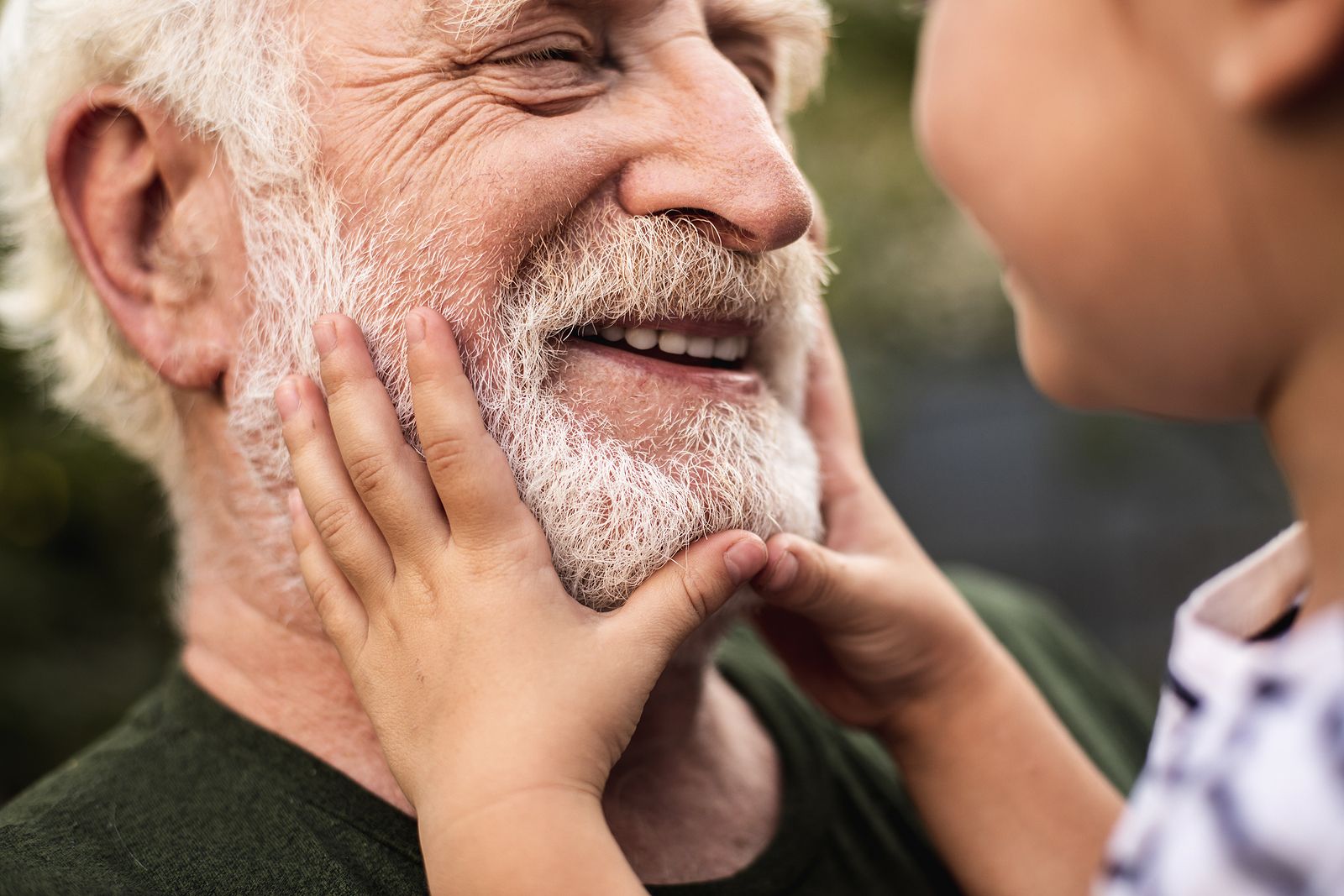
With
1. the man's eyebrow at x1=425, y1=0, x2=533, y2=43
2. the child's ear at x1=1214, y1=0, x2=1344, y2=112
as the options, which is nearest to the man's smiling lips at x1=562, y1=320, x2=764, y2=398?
the man's eyebrow at x1=425, y1=0, x2=533, y2=43

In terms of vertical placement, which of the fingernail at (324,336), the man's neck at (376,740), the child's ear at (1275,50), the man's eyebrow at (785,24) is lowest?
the man's neck at (376,740)

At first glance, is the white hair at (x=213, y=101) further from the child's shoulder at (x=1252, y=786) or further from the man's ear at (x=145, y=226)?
the child's shoulder at (x=1252, y=786)

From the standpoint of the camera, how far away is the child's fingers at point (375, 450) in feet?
5.00

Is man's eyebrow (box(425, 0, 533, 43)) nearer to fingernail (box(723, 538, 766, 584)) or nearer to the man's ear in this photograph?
the man's ear

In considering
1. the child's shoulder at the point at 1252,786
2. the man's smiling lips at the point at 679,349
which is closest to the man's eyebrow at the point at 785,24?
the man's smiling lips at the point at 679,349

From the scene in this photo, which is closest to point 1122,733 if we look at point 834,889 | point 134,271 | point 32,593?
point 834,889

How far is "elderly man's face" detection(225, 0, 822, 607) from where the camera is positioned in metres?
1.67

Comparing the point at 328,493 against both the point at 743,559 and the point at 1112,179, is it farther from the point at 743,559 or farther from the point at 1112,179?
the point at 1112,179

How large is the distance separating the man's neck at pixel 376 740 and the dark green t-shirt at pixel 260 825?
0.07 metres

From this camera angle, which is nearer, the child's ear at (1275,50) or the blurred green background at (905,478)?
the child's ear at (1275,50)

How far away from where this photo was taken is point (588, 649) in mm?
1450

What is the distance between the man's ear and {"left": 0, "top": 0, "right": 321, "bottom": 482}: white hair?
6cm

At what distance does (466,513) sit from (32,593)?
8.40ft

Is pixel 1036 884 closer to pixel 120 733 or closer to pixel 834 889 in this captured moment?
pixel 834 889
